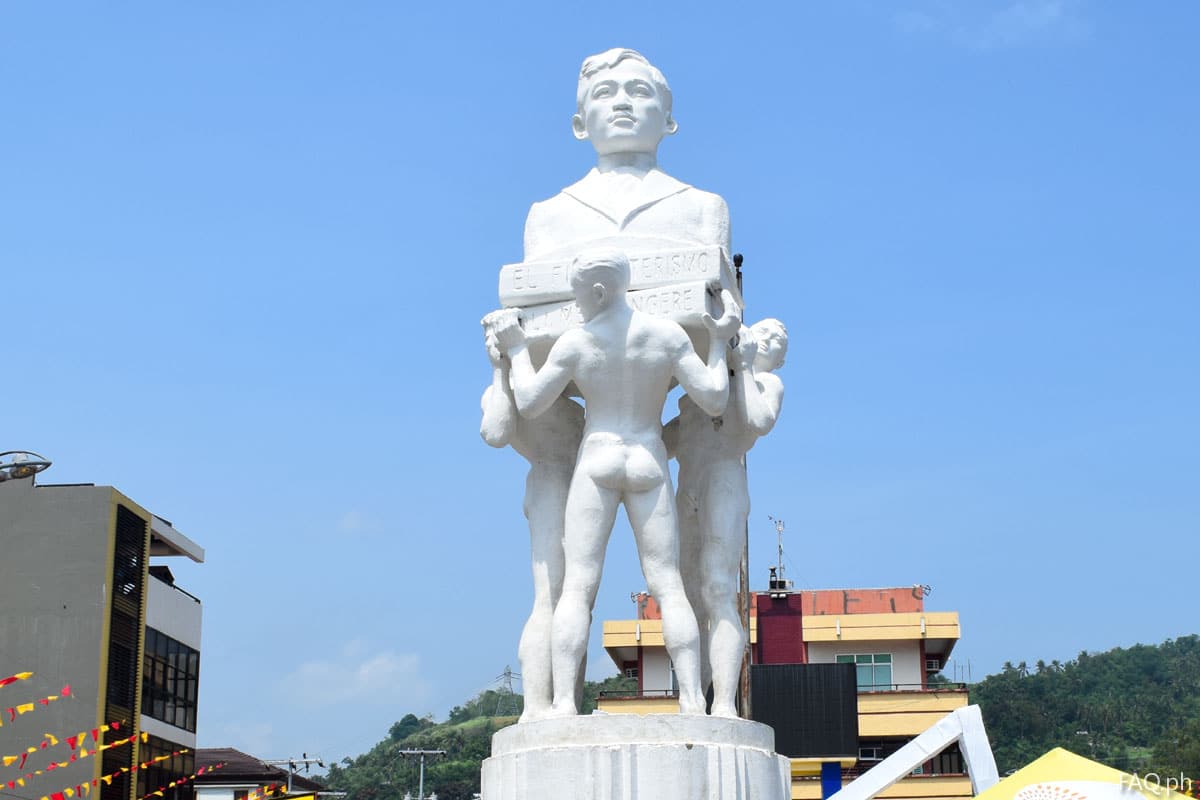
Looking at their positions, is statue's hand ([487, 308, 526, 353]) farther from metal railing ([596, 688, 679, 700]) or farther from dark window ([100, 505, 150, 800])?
metal railing ([596, 688, 679, 700])

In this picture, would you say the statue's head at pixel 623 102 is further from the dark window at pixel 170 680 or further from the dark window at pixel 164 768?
the dark window at pixel 170 680

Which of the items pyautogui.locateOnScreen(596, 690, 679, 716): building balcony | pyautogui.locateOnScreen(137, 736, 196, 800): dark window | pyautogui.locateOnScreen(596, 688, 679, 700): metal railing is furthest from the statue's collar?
pyautogui.locateOnScreen(596, 688, 679, 700): metal railing

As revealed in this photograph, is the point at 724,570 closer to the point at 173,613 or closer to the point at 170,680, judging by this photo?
the point at 170,680

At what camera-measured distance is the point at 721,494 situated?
10.0 m

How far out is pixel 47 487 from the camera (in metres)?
32.2

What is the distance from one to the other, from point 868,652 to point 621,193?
34830 millimetres

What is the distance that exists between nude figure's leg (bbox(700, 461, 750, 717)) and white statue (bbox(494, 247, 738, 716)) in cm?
24

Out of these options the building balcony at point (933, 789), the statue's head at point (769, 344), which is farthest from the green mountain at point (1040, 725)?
the statue's head at point (769, 344)

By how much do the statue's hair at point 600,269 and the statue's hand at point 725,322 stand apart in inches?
22.3

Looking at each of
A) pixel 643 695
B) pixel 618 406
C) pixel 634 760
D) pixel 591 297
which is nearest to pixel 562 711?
pixel 634 760

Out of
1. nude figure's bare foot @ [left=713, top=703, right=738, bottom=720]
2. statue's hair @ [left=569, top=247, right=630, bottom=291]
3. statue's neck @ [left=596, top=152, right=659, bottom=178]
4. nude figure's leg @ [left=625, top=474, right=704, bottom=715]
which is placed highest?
statue's neck @ [left=596, top=152, right=659, bottom=178]

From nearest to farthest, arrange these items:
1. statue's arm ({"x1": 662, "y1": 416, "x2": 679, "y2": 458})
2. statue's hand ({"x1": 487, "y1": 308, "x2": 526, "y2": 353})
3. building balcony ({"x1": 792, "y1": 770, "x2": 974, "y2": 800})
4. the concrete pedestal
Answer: the concrete pedestal → statue's hand ({"x1": 487, "y1": 308, "x2": 526, "y2": 353}) → statue's arm ({"x1": 662, "y1": 416, "x2": 679, "y2": 458}) → building balcony ({"x1": 792, "y1": 770, "x2": 974, "y2": 800})

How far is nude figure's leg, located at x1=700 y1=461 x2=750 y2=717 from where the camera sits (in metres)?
9.67

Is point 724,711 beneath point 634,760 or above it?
above
